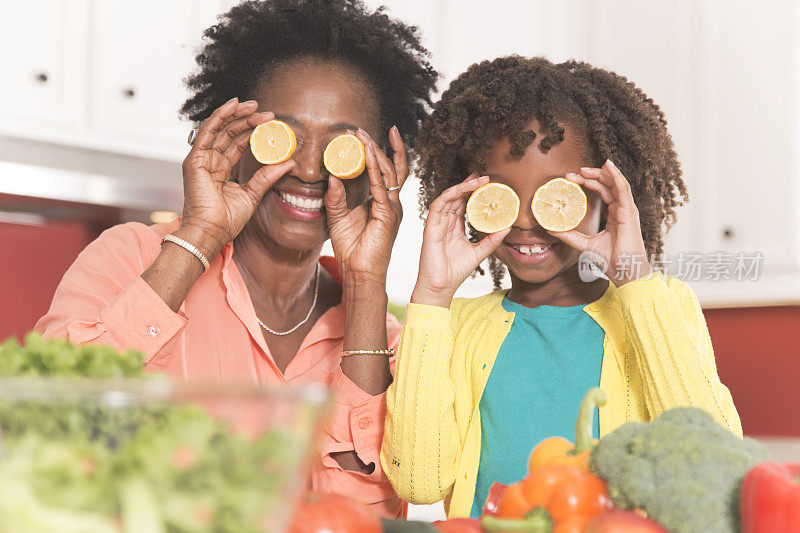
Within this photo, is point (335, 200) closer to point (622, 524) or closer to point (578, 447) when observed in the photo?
point (578, 447)

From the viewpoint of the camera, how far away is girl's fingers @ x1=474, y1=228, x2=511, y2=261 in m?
1.34

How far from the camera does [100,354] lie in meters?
0.62

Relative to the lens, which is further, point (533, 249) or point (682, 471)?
point (533, 249)

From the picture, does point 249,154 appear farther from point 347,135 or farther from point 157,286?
point 157,286

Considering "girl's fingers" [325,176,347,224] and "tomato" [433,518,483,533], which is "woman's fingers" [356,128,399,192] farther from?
"tomato" [433,518,483,533]

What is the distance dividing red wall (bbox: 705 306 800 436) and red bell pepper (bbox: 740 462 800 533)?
273 cm

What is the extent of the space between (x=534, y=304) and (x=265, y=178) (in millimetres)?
517

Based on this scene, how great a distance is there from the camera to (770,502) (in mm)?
572

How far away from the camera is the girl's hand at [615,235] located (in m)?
1.30

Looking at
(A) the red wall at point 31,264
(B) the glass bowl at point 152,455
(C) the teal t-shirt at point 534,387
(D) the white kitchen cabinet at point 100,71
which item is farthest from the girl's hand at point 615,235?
(A) the red wall at point 31,264

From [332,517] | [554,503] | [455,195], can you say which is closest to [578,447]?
[554,503]

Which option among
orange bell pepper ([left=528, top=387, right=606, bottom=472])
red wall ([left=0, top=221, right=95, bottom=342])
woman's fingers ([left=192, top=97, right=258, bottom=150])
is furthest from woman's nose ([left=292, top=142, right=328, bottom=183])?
red wall ([left=0, top=221, right=95, bottom=342])

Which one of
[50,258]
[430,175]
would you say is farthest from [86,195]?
[430,175]

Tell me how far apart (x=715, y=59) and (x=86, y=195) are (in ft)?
7.53
